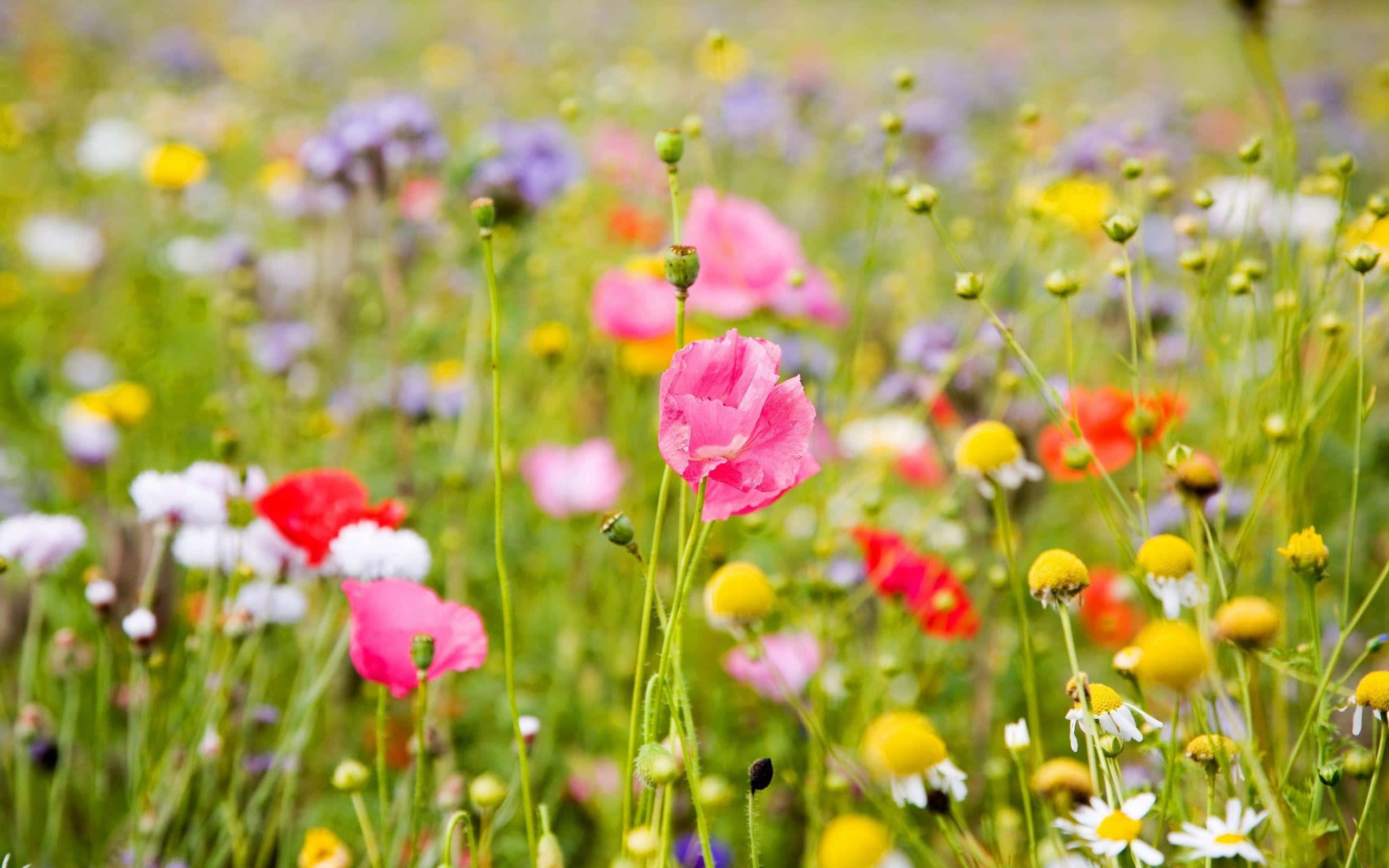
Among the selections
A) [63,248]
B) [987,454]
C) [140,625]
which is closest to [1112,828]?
[987,454]

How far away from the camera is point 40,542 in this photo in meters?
0.79

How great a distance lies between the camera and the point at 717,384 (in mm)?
548

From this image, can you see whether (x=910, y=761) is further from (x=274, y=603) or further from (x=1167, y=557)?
(x=274, y=603)

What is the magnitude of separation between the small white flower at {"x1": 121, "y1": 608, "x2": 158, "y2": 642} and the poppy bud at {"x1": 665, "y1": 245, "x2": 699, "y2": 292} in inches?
18.9

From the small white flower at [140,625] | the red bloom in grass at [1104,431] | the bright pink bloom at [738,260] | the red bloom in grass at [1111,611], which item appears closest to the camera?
the small white flower at [140,625]

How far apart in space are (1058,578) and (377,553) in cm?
44

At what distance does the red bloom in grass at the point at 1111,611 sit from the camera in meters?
1.19

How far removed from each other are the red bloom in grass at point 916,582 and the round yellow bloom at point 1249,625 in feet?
1.73

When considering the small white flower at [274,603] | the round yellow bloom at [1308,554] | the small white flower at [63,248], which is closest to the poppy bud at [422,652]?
the small white flower at [274,603]

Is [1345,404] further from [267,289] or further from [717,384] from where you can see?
[267,289]

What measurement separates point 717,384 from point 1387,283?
0.72m

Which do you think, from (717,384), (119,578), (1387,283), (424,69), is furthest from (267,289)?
(424,69)

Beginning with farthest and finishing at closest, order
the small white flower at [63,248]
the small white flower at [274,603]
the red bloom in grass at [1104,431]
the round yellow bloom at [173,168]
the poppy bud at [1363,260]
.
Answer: the small white flower at [63,248], the round yellow bloom at [173,168], the red bloom in grass at [1104,431], the small white flower at [274,603], the poppy bud at [1363,260]

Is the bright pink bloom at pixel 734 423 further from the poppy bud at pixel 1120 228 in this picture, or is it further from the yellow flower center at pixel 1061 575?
the poppy bud at pixel 1120 228
